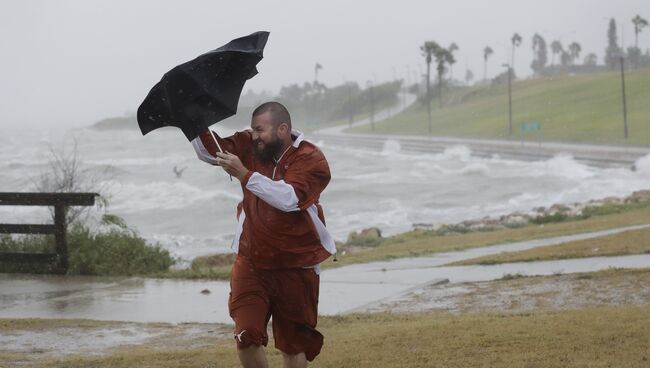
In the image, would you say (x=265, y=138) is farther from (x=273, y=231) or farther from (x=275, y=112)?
(x=273, y=231)

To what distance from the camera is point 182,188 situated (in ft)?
198

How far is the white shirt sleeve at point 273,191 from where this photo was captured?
16.1 feet

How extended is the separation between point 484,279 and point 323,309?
2.87 m

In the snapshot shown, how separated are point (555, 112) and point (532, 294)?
95.1 metres

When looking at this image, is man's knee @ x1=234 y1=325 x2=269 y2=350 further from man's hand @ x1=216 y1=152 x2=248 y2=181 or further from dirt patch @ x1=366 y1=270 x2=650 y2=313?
dirt patch @ x1=366 y1=270 x2=650 y2=313

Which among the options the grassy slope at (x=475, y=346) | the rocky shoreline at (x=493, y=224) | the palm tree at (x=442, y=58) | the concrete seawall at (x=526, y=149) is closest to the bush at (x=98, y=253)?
the grassy slope at (x=475, y=346)

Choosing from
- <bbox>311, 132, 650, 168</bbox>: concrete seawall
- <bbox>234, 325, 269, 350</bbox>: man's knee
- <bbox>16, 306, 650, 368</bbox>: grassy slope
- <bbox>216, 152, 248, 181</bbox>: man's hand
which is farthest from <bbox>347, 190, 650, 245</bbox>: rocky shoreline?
<bbox>311, 132, 650, 168</bbox>: concrete seawall

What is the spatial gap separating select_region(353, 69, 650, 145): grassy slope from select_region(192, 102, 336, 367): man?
6601 centimetres

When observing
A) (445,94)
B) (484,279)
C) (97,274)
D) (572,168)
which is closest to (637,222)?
(484,279)

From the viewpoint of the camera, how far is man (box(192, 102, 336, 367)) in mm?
5129

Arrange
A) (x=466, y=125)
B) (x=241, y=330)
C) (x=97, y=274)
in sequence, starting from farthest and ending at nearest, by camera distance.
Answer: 1. (x=466, y=125)
2. (x=97, y=274)
3. (x=241, y=330)

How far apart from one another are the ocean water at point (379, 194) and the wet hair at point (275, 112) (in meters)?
22.2

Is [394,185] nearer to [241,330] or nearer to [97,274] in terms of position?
[97,274]

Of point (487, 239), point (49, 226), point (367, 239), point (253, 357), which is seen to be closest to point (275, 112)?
point (253, 357)
